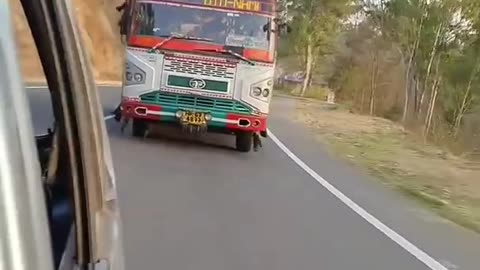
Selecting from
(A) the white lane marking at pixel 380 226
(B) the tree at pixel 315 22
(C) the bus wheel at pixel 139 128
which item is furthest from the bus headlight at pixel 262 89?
(B) the tree at pixel 315 22

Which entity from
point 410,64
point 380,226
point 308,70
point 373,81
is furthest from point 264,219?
point 308,70

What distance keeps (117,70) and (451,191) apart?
125ft

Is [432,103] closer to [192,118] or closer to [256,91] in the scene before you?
[256,91]

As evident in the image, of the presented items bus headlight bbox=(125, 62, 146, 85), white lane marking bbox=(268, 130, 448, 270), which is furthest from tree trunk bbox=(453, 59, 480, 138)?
bus headlight bbox=(125, 62, 146, 85)

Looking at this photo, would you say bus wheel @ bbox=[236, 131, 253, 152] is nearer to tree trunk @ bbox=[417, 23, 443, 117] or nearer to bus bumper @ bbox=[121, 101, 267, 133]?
bus bumper @ bbox=[121, 101, 267, 133]

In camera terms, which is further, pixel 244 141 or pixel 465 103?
pixel 465 103

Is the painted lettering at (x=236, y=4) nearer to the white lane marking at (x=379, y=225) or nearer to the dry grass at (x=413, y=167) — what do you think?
the white lane marking at (x=379, y=225)

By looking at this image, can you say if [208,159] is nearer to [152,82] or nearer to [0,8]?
[152,82]

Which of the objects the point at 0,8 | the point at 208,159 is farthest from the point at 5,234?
the point at 208,159

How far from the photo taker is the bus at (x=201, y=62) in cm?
1392

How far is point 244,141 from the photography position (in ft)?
49.1

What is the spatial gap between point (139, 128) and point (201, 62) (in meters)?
2.09

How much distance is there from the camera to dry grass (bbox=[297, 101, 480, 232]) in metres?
12.2

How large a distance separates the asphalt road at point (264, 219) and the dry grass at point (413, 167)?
1.80 feet
